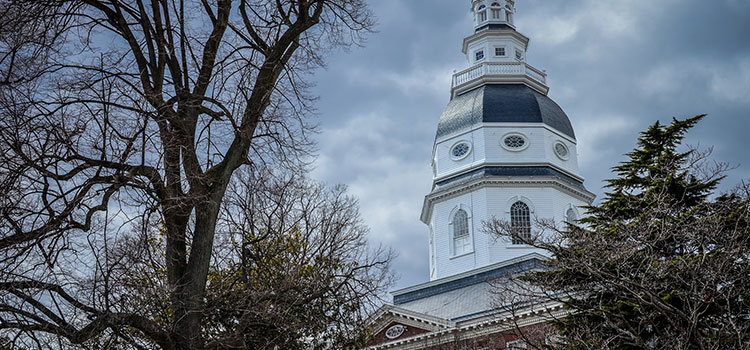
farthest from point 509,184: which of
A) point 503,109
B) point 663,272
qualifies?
point 663,272

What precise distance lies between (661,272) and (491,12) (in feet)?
103

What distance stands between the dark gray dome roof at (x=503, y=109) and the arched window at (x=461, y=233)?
4.49 metres

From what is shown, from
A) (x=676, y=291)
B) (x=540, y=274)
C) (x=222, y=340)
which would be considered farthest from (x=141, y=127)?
(x=540, y=274)

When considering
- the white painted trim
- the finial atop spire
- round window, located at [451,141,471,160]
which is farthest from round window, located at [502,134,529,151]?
the finial atop spire

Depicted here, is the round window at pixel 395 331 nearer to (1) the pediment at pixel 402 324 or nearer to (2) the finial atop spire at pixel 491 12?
(1) the pediment at pixel 402 324

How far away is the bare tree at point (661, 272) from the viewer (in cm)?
1463

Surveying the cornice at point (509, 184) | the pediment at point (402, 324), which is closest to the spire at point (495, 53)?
the cornice at point (509, 184)

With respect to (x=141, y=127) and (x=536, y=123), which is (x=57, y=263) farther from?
(x=536, y=123)

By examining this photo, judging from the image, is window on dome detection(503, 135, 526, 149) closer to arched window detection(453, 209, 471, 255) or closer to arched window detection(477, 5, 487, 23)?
arched window detection(453, 209, 471, 255)

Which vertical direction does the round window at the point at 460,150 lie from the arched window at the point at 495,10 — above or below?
below

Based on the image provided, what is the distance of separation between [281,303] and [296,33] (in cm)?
369

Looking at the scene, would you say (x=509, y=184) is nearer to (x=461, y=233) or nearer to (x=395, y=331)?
(x=461, y=233)

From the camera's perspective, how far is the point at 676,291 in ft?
48.5

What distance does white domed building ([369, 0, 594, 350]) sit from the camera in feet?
115
